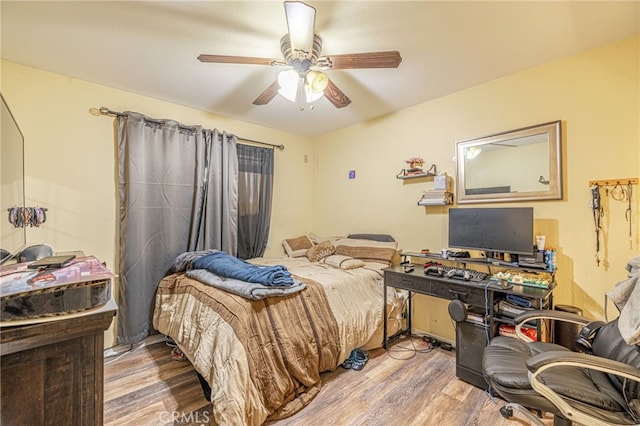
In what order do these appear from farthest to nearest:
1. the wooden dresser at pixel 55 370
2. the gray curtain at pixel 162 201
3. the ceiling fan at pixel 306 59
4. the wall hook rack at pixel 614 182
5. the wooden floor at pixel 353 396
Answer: the gray curtain at pixel 162 201, the wall hook rack at pixel 614 182, the wooden floor at pixel 353 396, the ceiling fan at pixel 306 59, the wooden dresser at pixel 55 370

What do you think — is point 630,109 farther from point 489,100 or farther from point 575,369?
point 575,369

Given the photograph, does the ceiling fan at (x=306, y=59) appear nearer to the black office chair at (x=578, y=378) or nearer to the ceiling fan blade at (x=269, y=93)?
the ceiling fan blade at (x=269, y=93)

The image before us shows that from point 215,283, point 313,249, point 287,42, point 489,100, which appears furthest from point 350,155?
point 215,283

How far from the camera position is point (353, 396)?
1.95 metres

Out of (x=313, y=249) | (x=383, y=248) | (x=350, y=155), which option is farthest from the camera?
(x=350, y=155)

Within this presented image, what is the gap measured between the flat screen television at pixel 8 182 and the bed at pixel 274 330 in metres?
1.09

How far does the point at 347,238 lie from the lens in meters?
3.49

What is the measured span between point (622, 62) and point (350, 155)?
2.52 m

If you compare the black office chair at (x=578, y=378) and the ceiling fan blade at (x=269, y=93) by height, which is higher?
the ceiling fan blade at (x=269, y=93)

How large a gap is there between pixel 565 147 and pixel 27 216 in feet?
13.5

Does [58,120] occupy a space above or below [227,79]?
below

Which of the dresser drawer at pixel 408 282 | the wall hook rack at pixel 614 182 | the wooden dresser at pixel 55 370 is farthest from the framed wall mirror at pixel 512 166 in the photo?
the wooden dresser at pixel 55 370

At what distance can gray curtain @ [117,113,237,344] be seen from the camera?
2596mm

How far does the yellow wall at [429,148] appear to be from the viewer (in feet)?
6.35
